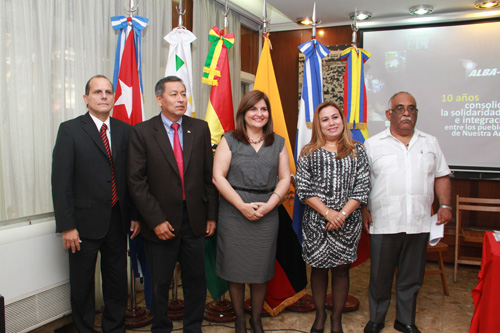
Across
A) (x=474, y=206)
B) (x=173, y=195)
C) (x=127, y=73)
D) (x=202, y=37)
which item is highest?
(x=202, y=37)

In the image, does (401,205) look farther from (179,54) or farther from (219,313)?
(179,54)

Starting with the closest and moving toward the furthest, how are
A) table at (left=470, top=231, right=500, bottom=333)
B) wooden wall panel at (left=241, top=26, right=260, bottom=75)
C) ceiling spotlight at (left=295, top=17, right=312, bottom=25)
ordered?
1. table at (left=470, top=231, right=500, bottom=333)
2. ceiling spotlight at (left=295, top=17, right=312, bottom=25)
3. wooden wall panel at (left=241, top=26, right=260, bottom=75)

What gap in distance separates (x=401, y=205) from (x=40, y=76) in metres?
2.37

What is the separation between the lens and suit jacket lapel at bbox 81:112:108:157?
2.23m

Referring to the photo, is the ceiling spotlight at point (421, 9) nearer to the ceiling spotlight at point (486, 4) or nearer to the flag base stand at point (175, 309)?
the ceiling spotlight at point (486, 4)

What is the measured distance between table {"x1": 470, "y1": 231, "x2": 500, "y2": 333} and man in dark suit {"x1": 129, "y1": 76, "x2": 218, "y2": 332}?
1.52 m

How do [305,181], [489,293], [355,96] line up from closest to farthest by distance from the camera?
[489,293], [305,181], [355,96]

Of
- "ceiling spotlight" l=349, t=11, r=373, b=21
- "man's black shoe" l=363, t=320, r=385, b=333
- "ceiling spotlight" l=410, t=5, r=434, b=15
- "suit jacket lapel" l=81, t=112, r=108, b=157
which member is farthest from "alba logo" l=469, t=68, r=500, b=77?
"suit jacket lapel" l=81, t=112, r=108, b=157

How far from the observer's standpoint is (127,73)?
2.69 m

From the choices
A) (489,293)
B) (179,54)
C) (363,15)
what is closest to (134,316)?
(179,54)

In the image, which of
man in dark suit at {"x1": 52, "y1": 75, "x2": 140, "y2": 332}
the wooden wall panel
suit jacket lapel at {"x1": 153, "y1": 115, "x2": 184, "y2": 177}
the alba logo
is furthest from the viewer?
the wooden wall panel

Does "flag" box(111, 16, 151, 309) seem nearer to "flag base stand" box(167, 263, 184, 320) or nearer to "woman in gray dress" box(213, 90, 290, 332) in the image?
"flag base stand" box(167, 263, 184, 320)

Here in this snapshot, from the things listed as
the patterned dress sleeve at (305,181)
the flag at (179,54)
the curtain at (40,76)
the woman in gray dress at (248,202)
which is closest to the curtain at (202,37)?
the flag at (179,54)

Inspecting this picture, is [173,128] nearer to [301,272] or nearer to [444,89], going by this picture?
[301,272]
